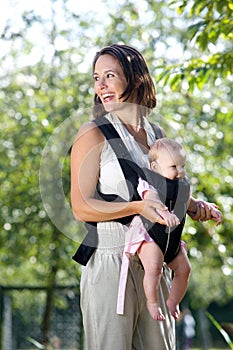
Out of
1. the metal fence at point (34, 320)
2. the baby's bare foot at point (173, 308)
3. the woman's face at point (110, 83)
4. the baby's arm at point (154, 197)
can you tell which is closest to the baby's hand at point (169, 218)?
the baby's arm at point (154, 197)

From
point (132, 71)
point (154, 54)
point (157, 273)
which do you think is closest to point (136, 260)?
point (157, 273)

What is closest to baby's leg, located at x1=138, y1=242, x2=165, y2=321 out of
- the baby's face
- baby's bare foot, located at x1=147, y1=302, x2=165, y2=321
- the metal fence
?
baby's bare foot, located at x1=147, y1=302, x2=165, y2=321

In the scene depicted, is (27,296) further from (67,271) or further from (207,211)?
(207,211)

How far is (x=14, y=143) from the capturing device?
34.0 ft

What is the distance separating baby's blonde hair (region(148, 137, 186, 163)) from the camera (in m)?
3.00

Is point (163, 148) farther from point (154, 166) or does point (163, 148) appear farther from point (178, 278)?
point (178, 278)

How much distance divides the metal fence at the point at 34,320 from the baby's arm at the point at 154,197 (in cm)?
729

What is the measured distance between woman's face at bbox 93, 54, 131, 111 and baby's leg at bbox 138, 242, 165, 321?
521 millimetres

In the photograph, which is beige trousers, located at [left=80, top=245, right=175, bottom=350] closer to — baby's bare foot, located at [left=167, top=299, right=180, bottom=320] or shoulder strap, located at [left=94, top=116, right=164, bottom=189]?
baby's bare foot, located at [left=167, top=299, right=180, bottom=320]

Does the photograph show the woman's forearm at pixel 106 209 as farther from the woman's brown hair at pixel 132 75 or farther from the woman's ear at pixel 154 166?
the woman's brown hair at pixel 132 75

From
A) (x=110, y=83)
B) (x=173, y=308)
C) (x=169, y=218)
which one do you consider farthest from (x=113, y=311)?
(x=110, y=83)

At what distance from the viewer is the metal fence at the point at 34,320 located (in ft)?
34.1

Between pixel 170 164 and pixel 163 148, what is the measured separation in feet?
0.19

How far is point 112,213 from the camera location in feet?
9.62
